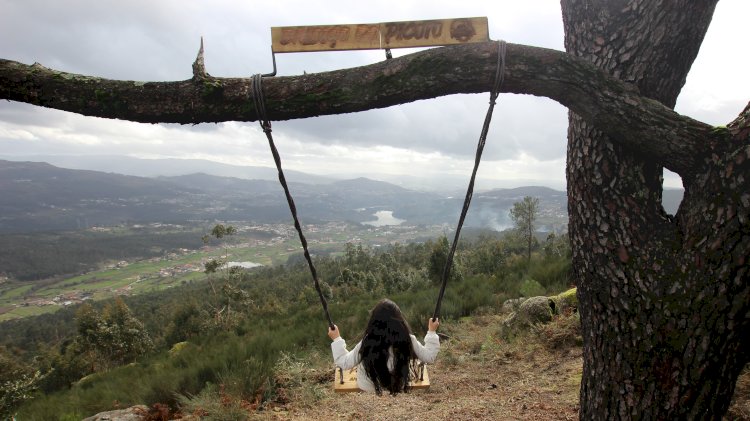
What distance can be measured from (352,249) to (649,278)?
30656 millimetres

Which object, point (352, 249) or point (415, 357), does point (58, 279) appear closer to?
point (352, 249)

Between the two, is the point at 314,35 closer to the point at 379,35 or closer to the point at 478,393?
the point at 379,35

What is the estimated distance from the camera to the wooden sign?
69.1 inches

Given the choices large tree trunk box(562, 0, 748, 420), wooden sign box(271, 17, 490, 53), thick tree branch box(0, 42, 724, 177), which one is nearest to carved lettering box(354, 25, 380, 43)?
wooden sign box(271, 17, 490, 53)

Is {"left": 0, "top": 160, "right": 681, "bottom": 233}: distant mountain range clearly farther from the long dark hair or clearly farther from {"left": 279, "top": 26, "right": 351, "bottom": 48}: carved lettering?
{"left": 279, "top": 26, "right": 351, "bottom": 48}: carved lettering

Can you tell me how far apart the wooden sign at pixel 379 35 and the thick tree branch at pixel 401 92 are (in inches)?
6.2

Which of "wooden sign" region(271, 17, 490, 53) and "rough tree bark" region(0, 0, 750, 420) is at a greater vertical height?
"wooden sign" region(271, 17, 490, 53)

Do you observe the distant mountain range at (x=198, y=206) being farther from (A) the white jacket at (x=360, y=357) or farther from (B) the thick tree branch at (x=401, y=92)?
(B) the thick tree branch at (x=401, y=92)

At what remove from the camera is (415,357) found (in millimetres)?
2746

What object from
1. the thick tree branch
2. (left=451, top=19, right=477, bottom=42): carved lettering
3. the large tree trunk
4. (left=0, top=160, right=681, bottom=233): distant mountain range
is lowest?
(left=0, top=160, right=681, bottom=233): distant mountain range

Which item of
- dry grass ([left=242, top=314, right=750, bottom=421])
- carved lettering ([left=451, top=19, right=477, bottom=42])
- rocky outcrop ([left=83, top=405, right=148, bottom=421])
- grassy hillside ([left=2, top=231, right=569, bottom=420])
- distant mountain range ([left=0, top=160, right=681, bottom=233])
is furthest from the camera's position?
distant mountain range ([left=0, top=160, right=681, bottom=233])

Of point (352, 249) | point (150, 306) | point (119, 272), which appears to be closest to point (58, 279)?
point (119, 272)

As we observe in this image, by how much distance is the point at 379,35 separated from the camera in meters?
1.82

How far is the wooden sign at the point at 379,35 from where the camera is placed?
5.76ft
